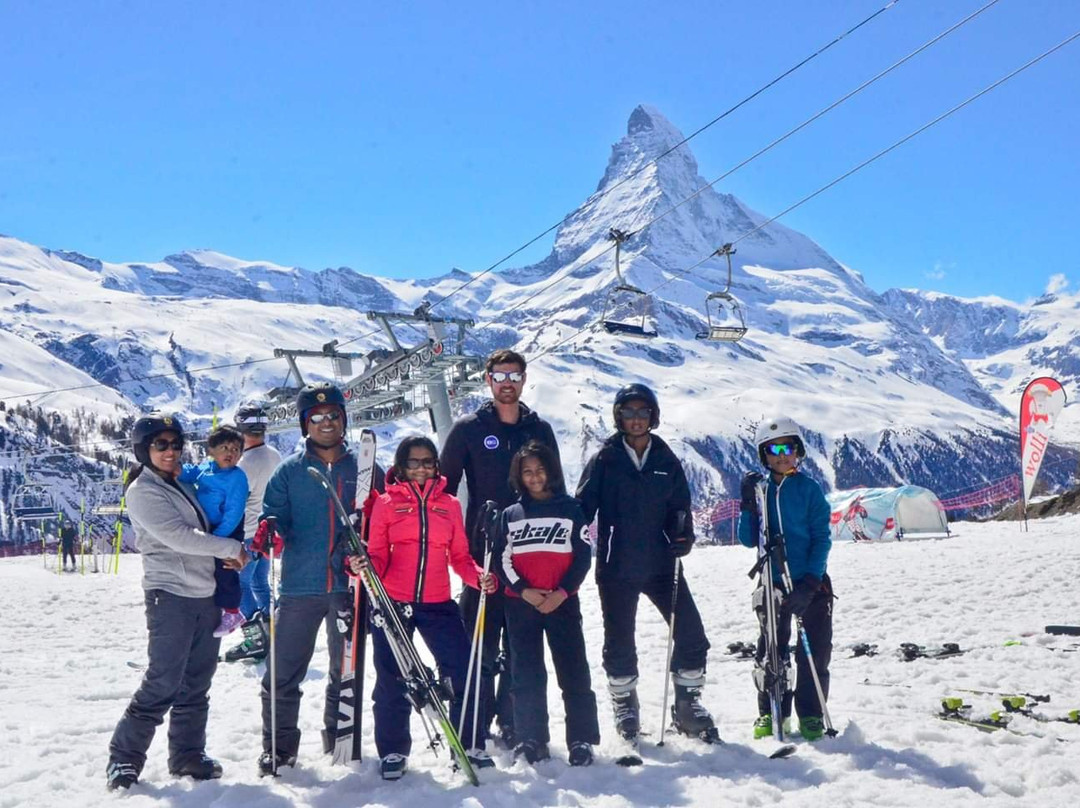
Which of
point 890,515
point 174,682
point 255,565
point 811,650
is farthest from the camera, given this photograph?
point 890,515

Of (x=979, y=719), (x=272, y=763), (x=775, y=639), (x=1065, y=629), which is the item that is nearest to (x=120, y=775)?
(x=272, y=763)

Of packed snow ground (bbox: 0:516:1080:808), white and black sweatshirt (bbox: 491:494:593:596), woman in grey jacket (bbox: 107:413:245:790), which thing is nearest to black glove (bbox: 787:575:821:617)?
packed snow ground (bbox: 0:516:1080:808)

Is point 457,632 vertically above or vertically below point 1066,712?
above

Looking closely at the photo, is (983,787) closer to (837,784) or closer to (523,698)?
(837,784)


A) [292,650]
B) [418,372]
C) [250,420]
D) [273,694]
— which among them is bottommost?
[273,694]

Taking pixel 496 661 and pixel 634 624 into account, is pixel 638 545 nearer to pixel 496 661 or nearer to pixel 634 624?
pixel 634 624

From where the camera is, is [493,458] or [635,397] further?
[493,458]

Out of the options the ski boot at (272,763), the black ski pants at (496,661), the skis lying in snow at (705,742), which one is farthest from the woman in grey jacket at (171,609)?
the skis lying in snow at (705,742)

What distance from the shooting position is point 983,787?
4621mm

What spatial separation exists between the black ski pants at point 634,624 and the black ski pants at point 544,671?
0.82 ft

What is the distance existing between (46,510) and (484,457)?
149 feet

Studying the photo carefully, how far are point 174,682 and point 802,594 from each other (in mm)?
3522

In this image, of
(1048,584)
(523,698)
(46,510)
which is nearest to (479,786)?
(523,698)

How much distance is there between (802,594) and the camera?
552 cm
